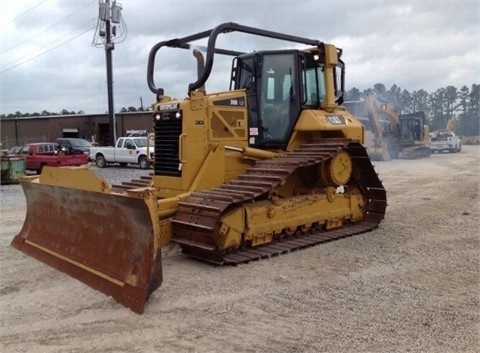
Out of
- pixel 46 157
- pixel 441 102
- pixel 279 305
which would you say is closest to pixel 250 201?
pixel 279 305

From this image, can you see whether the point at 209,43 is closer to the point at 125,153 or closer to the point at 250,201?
the point at 250,201

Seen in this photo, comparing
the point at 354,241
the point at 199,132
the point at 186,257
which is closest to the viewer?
the point at 186,257

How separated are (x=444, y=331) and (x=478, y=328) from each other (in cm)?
31

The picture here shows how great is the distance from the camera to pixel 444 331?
13.3ft

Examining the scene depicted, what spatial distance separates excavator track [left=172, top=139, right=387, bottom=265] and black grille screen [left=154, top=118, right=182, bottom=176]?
824mm

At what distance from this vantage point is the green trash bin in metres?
18.0

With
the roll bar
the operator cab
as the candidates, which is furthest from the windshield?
the operator cab

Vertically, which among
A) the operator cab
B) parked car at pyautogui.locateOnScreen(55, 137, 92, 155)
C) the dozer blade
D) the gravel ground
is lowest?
the gravel ground

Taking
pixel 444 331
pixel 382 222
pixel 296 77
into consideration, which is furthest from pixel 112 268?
pixel 382 222

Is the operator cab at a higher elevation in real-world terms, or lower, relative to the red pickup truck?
higher

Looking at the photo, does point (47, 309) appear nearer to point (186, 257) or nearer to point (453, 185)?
point (186, 257)

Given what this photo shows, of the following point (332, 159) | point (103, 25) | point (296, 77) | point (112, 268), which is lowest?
point (112, 268)

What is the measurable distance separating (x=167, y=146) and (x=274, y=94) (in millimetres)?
1900

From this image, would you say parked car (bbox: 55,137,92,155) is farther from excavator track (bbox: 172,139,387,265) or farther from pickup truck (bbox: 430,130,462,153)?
pickup truck (bbox: 430,130,462,153)
